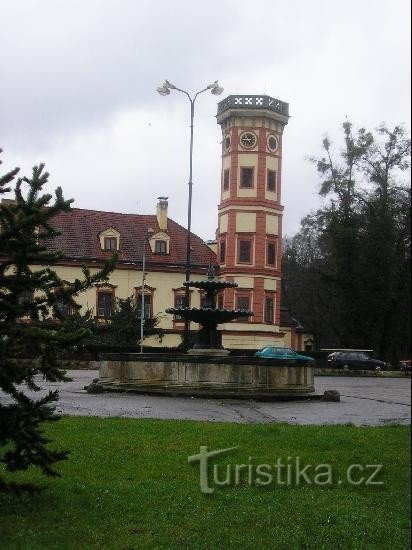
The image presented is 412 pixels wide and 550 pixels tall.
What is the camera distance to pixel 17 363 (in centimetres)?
632

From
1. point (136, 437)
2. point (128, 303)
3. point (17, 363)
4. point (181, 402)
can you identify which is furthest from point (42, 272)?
point (128, 303)

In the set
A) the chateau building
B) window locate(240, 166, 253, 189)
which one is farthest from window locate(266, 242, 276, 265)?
window locate(240, 166, 253, 189)

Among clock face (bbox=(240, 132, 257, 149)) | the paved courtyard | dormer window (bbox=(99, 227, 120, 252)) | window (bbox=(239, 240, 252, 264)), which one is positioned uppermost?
clock face (bbox=(240, 132, 257, 149))

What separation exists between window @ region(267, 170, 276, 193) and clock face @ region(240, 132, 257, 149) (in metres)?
2.37

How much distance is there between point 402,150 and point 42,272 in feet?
170

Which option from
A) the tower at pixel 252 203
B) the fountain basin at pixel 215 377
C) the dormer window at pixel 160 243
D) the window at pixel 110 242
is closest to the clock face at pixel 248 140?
the tower at pixel 252 203

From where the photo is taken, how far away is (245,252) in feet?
193

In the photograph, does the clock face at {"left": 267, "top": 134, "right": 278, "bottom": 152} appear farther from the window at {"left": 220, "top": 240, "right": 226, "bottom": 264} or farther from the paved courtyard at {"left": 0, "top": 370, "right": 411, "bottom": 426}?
the paved courtyard at {"left": 0, "top": 370, "right": 411, "bottom": 426}

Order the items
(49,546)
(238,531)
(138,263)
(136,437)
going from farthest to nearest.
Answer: (138,263) < (136,437) < (238,531) < (49,546)

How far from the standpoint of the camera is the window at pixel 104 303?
5803 centimetres

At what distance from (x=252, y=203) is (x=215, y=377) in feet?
123

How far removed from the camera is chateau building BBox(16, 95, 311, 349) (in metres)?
58.2

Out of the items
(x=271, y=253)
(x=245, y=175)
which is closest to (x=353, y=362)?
(x=271, y=253)

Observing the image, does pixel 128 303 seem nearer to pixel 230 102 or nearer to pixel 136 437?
pixel 230 102
